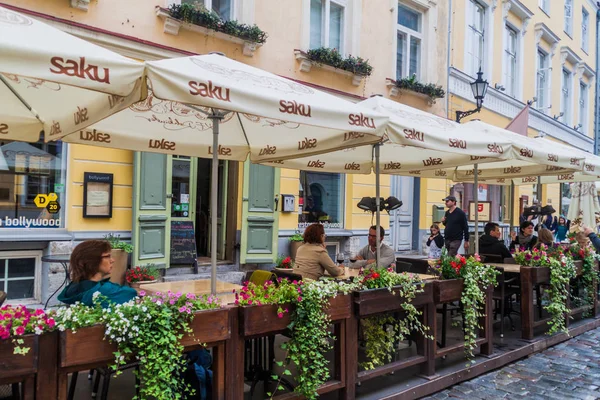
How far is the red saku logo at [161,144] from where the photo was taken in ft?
16.3

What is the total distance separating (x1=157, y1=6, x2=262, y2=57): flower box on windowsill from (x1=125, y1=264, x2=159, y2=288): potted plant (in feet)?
12.1

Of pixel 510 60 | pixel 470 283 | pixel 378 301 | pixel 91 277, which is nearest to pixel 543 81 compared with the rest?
pixel 510 60

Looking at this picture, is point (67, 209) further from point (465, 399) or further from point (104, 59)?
point (465, 399)

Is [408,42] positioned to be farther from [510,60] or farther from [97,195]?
[97,195]

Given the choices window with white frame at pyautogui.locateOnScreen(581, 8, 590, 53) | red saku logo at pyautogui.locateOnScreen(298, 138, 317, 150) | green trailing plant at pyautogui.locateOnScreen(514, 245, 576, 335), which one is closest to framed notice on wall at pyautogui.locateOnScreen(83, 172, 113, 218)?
red saku logo at pyautogui.locateOnScreen(298, 138, 317, 150)

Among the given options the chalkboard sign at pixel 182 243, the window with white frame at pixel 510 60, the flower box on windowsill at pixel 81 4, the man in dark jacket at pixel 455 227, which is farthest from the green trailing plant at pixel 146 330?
the window with white frame at pixel 510 60

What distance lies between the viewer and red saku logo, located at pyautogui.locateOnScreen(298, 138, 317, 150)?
4830mm

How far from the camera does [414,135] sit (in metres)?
4.27

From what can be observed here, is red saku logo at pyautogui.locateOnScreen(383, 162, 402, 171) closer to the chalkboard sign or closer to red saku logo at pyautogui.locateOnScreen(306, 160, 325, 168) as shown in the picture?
red saku logo at pyautogui.locateOnScreen(306, 160, 325, 168)

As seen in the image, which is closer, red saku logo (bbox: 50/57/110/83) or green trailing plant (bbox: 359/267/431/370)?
red saku logo (bbox: 50/57/110/83)

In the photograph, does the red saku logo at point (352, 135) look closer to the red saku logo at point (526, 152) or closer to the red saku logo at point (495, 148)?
the red saku logo at point (495, 148)

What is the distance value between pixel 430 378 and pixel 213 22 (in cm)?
628

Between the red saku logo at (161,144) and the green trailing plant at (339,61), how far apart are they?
505cm

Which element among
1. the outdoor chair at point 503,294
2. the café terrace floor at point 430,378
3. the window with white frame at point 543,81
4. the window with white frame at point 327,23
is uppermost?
the window with white frame at point 543,81
